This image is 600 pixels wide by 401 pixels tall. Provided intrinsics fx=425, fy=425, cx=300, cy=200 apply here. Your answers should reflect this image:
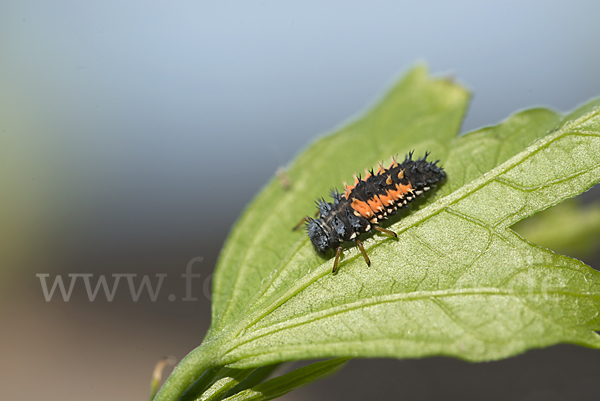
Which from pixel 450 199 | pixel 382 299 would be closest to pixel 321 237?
pixel 382 299

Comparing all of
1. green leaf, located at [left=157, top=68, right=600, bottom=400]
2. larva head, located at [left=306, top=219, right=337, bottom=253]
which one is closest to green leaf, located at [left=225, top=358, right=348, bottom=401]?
green leaf, located at [left=157, top=68, right=600, bottom=400]

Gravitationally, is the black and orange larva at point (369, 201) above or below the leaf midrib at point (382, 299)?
above

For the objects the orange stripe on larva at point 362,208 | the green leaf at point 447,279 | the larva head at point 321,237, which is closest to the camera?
the green leaf at point 447,279

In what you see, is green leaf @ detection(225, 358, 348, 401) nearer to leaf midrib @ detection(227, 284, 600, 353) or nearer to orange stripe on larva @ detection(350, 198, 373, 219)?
leaf midrib @ detection(227, 284, 600, 353)

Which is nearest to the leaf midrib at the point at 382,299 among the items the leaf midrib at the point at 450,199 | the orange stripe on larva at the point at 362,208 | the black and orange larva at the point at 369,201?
the leaf midrib at the point at 450,199

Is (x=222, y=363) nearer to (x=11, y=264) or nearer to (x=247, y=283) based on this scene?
(x=247, y=283)

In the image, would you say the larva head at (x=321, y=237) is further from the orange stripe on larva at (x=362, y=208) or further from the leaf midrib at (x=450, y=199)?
the orange stripe on larva at (x=362, y=208)

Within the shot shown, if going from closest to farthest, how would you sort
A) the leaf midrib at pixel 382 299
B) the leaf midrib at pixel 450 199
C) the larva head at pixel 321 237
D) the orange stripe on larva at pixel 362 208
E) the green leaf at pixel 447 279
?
the green leaf at pixel 447 279
the leaf midrib at pixel 382 299
the leaf midrib at pixel 450 199
the larva head at pixel 321 237
the orange stripe on larva at pixel 362 208
